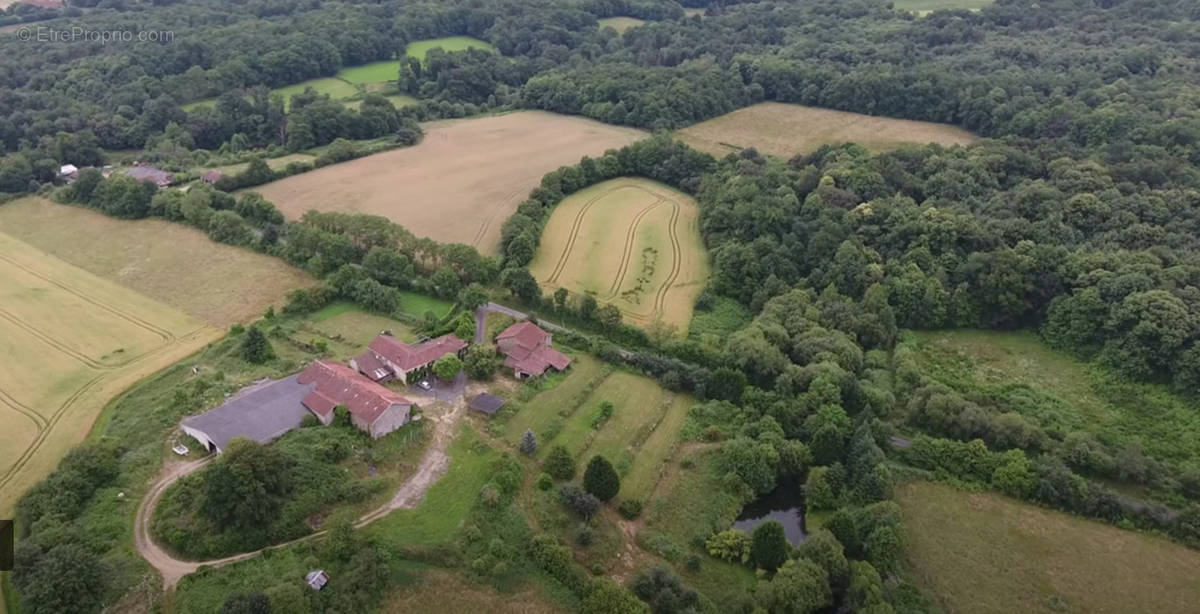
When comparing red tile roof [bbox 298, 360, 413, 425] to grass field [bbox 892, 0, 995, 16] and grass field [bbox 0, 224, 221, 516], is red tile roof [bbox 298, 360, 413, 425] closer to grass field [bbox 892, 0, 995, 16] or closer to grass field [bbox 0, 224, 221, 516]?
grass field [bbox 0, 224, 221, 516]

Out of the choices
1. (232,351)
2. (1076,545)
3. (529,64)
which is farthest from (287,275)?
(529,64)

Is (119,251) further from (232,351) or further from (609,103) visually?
(609,103)

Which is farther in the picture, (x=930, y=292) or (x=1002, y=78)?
(x=1002, y=78)

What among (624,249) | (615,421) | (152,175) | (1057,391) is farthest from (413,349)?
(152,175)

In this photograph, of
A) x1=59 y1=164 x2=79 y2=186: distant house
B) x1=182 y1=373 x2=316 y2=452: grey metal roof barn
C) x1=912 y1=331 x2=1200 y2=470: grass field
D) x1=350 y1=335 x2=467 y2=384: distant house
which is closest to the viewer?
x1=182 y1=373 x2=316 y2=452: grey metal roof barn

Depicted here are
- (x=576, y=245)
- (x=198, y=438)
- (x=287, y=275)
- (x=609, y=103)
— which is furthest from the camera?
(x=609, y=103)

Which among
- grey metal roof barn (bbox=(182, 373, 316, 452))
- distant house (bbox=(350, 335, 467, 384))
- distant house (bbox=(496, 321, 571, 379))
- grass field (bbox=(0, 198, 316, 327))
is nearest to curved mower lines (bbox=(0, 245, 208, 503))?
grass field (bbox=(0, 198, 316, 327))

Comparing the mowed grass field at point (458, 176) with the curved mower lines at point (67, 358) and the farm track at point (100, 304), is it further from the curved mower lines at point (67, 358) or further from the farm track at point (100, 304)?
the curved mower lines at point (67, 358)

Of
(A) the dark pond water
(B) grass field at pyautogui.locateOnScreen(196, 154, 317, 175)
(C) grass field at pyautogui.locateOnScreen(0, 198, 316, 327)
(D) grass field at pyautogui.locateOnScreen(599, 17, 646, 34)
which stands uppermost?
(D) grass field at pyautogui.locateOnScreen(599, 17, 646, 34)

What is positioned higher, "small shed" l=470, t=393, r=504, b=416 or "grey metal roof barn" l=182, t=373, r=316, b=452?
"grey metal roof barn" l=182, t=373, r=316, b=452
